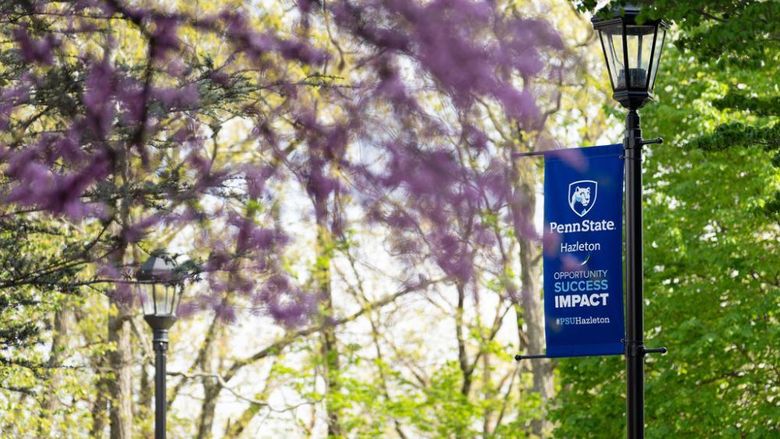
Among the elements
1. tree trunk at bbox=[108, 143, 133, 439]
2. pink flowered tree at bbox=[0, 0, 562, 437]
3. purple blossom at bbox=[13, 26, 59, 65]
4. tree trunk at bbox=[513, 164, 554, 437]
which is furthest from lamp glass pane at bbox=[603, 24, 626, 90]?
tree trunk at bbox=[513, 164, 554, 437]

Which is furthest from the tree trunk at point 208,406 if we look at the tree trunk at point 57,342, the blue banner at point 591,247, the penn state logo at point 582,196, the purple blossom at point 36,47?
the purple blossom at point 36,47

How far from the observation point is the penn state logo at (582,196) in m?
8.72

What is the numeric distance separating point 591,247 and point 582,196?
35cm

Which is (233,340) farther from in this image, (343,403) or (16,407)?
(16,407)

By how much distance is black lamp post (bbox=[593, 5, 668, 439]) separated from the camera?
8.32 metres

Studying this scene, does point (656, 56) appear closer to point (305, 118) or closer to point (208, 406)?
point (305, 118)

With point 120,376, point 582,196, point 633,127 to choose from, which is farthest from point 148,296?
point 120,376

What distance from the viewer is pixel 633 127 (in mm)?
8609

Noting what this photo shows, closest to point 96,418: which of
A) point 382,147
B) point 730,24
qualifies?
point 730,24

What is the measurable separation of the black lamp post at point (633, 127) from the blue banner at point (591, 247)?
154 millimetres

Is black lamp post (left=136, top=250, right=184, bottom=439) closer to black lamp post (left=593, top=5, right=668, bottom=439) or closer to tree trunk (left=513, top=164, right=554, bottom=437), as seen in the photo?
black lamp post (left=593, top=5, right=668, bottom=439)

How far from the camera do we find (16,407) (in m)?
18.6

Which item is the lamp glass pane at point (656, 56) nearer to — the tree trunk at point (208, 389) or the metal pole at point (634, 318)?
the metal pole at point (634, 318)

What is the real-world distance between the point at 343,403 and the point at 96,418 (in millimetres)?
4801
